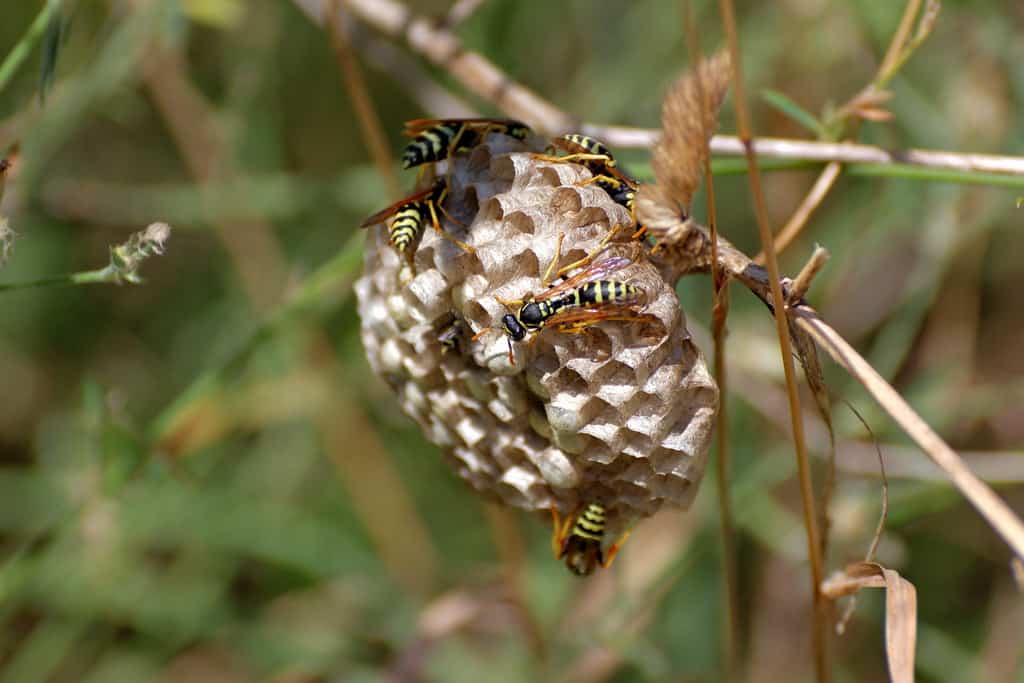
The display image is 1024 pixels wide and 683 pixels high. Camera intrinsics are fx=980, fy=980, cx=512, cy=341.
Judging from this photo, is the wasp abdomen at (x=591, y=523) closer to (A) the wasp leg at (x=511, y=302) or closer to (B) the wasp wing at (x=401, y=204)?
(A) the wasp leg at (x=511, y=302)

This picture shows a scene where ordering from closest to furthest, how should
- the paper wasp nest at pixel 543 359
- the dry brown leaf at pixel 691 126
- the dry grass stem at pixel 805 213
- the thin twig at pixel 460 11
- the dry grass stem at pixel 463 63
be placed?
the dry brown leaf at pixel 691 126 → the paper wasp nest at pixel 543 359 → the dry grass stem at pixel 805 213 → the dry grass stem at pixel 463 63 → the thin twig at pixel 460 11

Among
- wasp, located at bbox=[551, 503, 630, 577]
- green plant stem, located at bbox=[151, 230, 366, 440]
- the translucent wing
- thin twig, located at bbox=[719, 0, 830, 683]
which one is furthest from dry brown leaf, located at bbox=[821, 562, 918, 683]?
green plant stem, located at bbox=[151, 230, 366, 440]

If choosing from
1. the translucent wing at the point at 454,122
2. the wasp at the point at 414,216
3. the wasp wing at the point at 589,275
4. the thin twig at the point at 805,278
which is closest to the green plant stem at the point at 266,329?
the translucent wing at the point at 454,122

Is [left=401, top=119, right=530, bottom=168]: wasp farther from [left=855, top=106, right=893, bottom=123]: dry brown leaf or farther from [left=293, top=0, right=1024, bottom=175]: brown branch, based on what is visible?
[left=855, top=106, right=893, bottom=123]: dry brown leaf

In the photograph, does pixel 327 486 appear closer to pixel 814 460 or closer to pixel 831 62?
pixel 814 460

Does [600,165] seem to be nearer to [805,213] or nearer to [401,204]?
[401,204]

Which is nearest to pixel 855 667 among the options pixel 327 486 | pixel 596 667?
pixel 596 667

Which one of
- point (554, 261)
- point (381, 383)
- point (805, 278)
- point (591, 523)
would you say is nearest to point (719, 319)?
point (805, 278)
